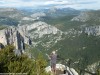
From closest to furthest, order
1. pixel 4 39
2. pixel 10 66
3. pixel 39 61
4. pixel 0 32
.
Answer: pixel 39 61 < pixel 10 66 < pixel 4 39 < pixel 0 32

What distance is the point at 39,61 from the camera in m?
30.5

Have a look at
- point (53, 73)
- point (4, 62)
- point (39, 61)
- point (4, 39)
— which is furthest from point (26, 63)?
point (4, 39)

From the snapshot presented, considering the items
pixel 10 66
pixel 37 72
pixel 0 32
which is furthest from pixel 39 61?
pixel 0 32

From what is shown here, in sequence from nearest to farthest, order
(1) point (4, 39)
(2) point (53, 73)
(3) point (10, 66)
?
(2) point (53, 73) → (3) point (10, 66) → (1) point (4, 39)

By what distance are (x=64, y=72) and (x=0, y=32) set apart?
149230 millimetres

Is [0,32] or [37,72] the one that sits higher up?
[37,72]

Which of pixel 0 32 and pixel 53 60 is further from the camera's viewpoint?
pixel 0 32

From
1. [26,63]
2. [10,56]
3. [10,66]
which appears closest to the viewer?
[10,66]

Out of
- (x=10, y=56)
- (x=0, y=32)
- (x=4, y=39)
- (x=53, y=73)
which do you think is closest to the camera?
(x=53, y=73)

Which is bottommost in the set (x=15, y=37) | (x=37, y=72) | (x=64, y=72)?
(x=15, y=37)

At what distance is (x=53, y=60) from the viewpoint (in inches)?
1268

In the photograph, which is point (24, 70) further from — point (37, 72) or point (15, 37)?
point (15, 37)

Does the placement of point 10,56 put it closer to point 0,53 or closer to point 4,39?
point 0,53

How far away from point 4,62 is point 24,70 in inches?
192
